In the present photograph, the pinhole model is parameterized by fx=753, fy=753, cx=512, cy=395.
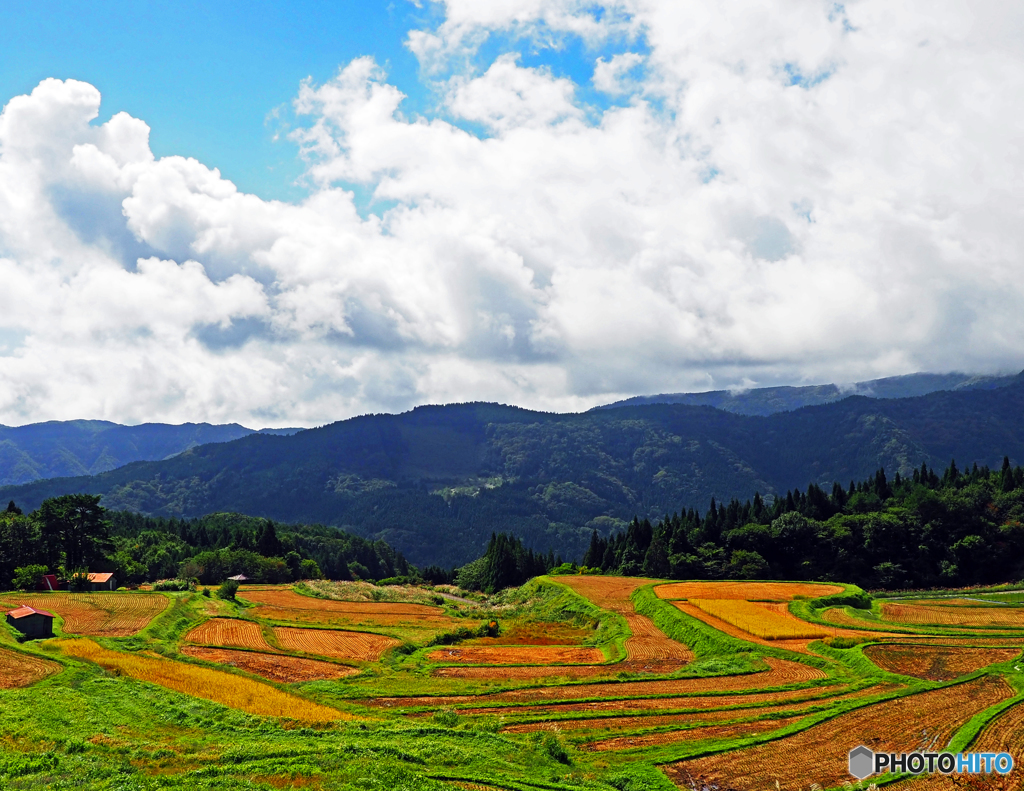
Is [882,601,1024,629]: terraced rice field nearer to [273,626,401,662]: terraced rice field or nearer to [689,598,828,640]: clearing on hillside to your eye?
[689,598,828,640]: clearing on hillside

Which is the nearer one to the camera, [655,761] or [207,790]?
[207,790]

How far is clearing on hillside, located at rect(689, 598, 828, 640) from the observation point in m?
65.9

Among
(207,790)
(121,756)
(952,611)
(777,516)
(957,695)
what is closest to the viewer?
(207,790)

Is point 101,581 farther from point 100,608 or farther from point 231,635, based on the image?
point 231,635

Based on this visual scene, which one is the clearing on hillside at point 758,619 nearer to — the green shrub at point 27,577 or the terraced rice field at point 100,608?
the terraced rice field at point 100,608

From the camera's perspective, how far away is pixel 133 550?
497 feet

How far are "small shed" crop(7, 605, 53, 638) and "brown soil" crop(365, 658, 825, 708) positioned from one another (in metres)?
38.3

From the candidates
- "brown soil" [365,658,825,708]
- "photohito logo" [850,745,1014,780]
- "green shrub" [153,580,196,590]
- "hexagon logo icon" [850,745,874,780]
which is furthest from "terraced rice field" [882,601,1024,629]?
"green shrub" [153,580,196,590]

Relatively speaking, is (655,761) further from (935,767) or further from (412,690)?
(412,690)

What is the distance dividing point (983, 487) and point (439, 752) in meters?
126

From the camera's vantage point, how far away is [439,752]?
31.2 metres


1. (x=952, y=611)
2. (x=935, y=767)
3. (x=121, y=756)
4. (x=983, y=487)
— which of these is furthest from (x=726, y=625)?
(x=983, y=487)

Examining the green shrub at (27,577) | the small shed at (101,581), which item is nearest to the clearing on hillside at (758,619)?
the small shed at (101,581)

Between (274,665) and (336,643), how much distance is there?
13397mm
